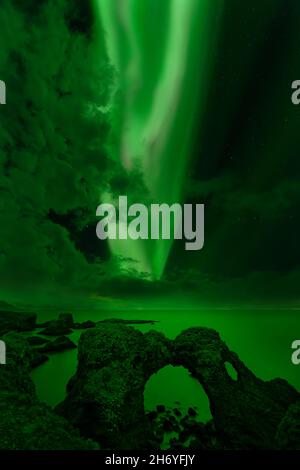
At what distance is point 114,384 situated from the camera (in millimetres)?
7430

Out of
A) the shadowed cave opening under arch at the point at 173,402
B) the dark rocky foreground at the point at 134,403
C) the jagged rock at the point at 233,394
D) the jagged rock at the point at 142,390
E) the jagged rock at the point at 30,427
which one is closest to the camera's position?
→ the jagged rock at the point at 30,427

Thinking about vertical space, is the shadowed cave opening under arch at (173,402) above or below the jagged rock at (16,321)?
below

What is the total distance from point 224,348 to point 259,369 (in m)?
15.5

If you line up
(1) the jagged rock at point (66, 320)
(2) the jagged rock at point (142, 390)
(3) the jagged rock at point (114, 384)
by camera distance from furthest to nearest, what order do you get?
(1) the jagged rock at point (66, 320)
(2) the jagged rock at point (142, 390)
(3) the jagged rock at point (114, 384)

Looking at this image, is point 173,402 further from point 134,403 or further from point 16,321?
point 16,321

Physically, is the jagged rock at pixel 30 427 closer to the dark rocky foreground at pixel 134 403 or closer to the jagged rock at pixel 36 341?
the dark rocky foreground at pixel 134 403

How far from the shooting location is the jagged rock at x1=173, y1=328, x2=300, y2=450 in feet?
24.9

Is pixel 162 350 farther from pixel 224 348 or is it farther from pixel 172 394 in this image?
pixel 172 394

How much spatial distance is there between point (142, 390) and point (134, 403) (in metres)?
0.52

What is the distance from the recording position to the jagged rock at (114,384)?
22.2ft

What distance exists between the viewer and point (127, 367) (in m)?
8.00

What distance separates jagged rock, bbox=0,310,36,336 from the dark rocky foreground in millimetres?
15846

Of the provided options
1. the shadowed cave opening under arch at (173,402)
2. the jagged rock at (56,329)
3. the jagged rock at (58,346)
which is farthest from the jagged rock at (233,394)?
the jagged rock at (56,329)
